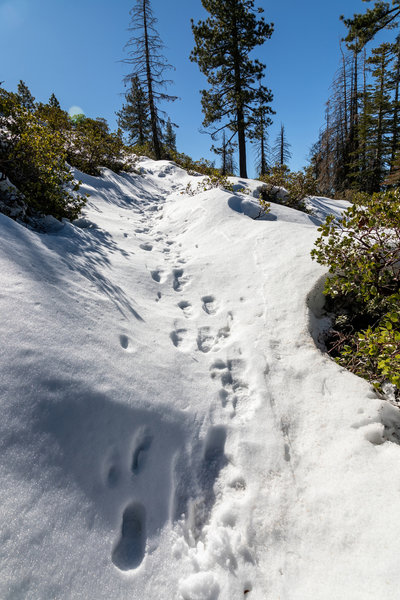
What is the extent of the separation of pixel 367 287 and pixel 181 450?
2221 mm

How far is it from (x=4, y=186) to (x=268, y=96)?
1382 centimetres

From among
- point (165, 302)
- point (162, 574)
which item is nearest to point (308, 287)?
point (165, 302)

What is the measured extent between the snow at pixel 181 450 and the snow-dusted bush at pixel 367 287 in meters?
0.23

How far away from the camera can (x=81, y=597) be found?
116 centimetres

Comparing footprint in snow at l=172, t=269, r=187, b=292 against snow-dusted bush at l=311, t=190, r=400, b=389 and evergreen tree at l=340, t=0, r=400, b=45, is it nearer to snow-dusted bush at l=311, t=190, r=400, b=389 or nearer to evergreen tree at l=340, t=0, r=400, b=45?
snow-dusted bush at l=311, t=190, r=400, b=389

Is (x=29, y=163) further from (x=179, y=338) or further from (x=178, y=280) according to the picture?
(x=179, y=338)

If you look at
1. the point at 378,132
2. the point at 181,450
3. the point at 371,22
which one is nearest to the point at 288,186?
the point at 371,22

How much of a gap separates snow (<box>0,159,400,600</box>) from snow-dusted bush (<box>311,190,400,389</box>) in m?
0.23

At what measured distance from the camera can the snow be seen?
4.21 ft

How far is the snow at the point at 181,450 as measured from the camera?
1.28 metres

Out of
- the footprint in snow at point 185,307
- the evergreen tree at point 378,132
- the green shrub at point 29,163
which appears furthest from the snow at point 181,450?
the evergreen tree at point 378,132

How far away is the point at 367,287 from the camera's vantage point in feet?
8.09

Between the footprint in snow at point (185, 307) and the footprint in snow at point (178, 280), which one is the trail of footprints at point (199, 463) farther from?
the footprint in snow at point (178, 280)

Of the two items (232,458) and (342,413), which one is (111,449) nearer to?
(232,458)
